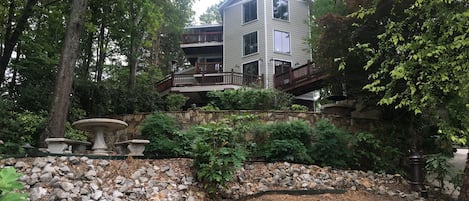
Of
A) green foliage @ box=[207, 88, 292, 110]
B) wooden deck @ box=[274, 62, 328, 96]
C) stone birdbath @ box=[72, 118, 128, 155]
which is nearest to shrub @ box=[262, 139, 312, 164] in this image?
stone birdbath @ box=[72, 118, 128, 155]

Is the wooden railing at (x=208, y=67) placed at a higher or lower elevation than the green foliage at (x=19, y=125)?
higher

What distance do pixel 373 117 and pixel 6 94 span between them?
414 inches

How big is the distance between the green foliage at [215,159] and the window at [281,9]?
15.2 meters

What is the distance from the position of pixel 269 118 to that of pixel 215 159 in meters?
3.66

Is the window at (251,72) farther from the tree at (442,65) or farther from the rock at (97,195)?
the rock at (97,195)

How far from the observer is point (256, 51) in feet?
64.7

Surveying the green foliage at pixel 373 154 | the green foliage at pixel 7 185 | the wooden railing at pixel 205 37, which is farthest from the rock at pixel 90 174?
the wooden railing at pixel 205 37

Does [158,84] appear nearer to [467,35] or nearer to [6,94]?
[6,94]

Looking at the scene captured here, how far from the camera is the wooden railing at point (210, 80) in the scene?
17.4m

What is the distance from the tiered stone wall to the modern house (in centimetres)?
757

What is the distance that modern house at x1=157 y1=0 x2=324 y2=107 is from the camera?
17.4 m

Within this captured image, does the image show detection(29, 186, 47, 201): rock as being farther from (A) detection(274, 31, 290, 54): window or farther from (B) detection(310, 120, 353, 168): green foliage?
(A) detection(274, 31, 290, 54): window

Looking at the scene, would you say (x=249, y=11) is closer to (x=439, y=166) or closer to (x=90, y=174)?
(x=439, y=166)

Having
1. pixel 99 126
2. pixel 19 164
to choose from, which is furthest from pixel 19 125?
pixel 19 164
